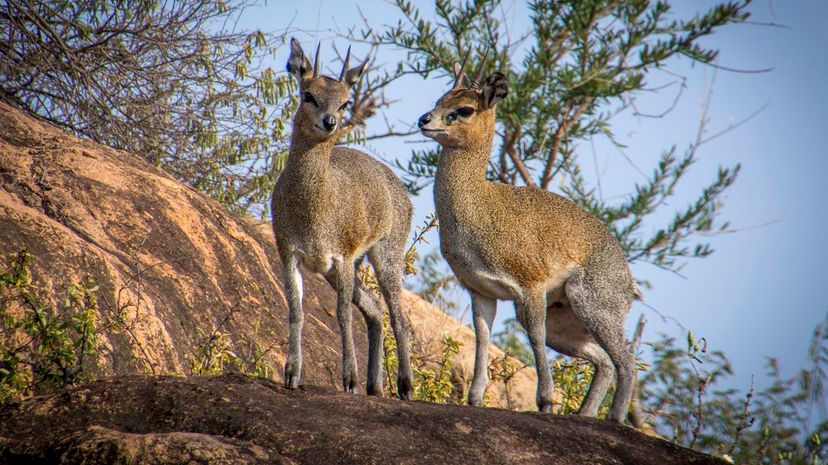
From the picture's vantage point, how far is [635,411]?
9578mm

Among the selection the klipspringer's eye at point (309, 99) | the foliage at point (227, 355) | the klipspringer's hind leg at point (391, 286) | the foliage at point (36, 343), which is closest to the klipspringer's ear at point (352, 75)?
the klipspringer's eye at point (309, 99)

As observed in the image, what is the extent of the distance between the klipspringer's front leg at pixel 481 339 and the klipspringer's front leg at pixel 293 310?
60.1 inches

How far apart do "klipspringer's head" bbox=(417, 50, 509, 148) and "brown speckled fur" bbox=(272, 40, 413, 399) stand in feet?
2.61

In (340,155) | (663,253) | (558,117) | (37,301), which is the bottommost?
(37,301)

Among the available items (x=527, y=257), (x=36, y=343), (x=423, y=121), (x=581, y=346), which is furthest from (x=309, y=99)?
(x=581, y=346)

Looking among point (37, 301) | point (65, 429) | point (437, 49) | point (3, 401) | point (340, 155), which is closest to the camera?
point (65, 429)

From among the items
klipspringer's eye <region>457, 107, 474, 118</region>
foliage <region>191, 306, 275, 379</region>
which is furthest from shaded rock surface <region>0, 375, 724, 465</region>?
klipspringer's eye <region>457, 107, 474, 118</region>

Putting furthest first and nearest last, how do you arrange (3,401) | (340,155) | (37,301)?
1. (340,155)
2. (37,301)
3. (3,401)

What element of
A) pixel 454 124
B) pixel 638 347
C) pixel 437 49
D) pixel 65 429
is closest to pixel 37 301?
pixel 65 429

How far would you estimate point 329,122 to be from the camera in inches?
302

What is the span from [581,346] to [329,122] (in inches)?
124

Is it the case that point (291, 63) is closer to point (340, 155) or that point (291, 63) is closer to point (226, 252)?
point (340, 155)

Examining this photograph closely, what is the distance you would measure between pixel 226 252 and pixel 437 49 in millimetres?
5185

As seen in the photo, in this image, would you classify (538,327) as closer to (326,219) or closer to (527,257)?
(527,257)
